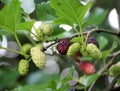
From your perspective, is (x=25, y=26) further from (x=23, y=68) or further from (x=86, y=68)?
(x=86, y=68)

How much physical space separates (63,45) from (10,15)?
0.14 m

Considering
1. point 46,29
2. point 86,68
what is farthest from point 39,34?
point 86,68

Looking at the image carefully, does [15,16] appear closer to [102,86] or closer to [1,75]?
[1,75]

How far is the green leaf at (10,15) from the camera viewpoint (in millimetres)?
712

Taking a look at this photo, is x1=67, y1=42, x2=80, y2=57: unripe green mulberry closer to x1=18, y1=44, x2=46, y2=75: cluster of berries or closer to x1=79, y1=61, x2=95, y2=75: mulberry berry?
x1=18, y1=44, x2=46, y2=75: cluster of berries

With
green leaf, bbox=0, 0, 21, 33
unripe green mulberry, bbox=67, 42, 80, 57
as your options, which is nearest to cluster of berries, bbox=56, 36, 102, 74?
unripe green mulberry, bbox=67, 42, 80, 57

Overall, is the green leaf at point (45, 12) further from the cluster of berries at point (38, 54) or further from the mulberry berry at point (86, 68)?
the mulberry berry at point (86, 68)

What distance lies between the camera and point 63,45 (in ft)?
2.56

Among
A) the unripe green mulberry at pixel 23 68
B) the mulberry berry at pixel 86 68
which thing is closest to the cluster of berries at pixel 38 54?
the unripe green mulberry at pixel 23 68

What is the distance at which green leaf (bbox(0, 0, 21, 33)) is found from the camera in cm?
71

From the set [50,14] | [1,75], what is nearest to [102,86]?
[1,75]

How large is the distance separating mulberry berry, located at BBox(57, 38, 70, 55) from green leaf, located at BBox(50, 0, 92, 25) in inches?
1.9

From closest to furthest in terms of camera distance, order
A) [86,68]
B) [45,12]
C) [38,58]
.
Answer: [38,58]
[45,12]
[86,68]

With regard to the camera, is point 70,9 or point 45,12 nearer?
point 70,9
